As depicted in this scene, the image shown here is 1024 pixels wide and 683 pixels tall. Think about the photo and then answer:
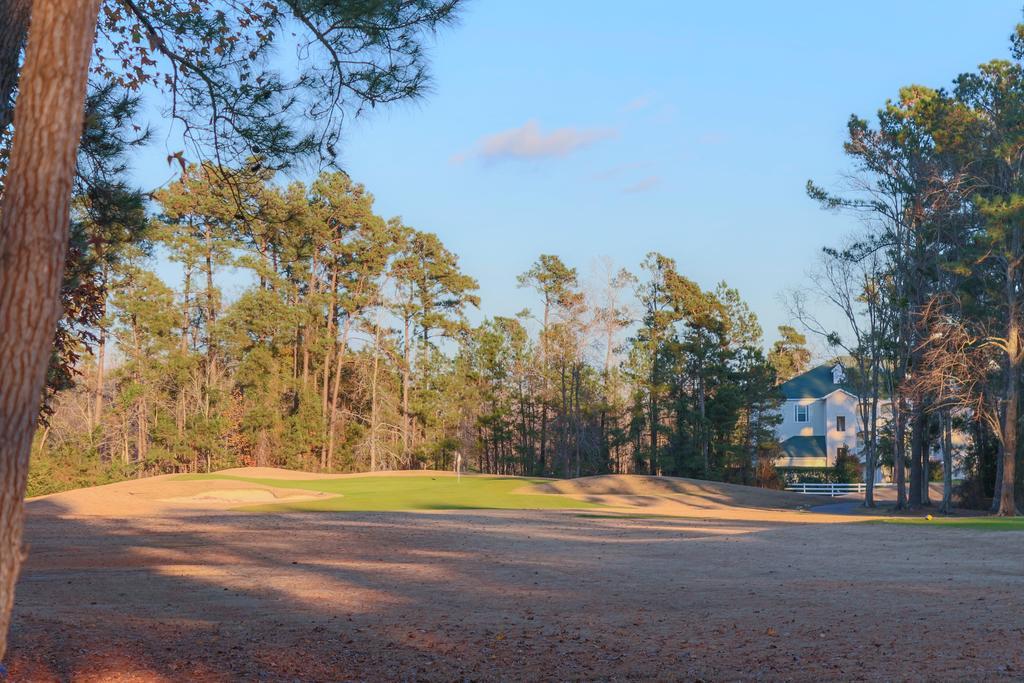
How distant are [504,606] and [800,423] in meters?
51.3

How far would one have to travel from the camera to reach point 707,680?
22.3 ft

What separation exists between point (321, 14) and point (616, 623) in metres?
5.79

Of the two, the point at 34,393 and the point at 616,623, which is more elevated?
the point at 34,393

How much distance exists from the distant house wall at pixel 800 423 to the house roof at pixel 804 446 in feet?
1.34

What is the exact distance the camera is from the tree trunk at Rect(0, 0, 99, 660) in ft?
13.6

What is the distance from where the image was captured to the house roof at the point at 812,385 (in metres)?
58.3

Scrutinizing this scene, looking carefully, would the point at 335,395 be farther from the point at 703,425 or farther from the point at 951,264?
the point at 951,264

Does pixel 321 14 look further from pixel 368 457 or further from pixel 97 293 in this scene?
pixel 368 457

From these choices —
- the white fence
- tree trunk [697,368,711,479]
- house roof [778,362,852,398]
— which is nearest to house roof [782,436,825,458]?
house roof [778,362,852,398]

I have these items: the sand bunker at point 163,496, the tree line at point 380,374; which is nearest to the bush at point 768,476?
the tree line at point 380,374

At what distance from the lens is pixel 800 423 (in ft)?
192

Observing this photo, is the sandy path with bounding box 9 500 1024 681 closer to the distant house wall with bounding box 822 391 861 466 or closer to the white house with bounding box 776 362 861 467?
the white house with bounding box 776 362 861 467

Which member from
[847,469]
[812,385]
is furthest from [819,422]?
[847,469]

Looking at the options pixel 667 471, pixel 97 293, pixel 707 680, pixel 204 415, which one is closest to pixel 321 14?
pixel 97 293
